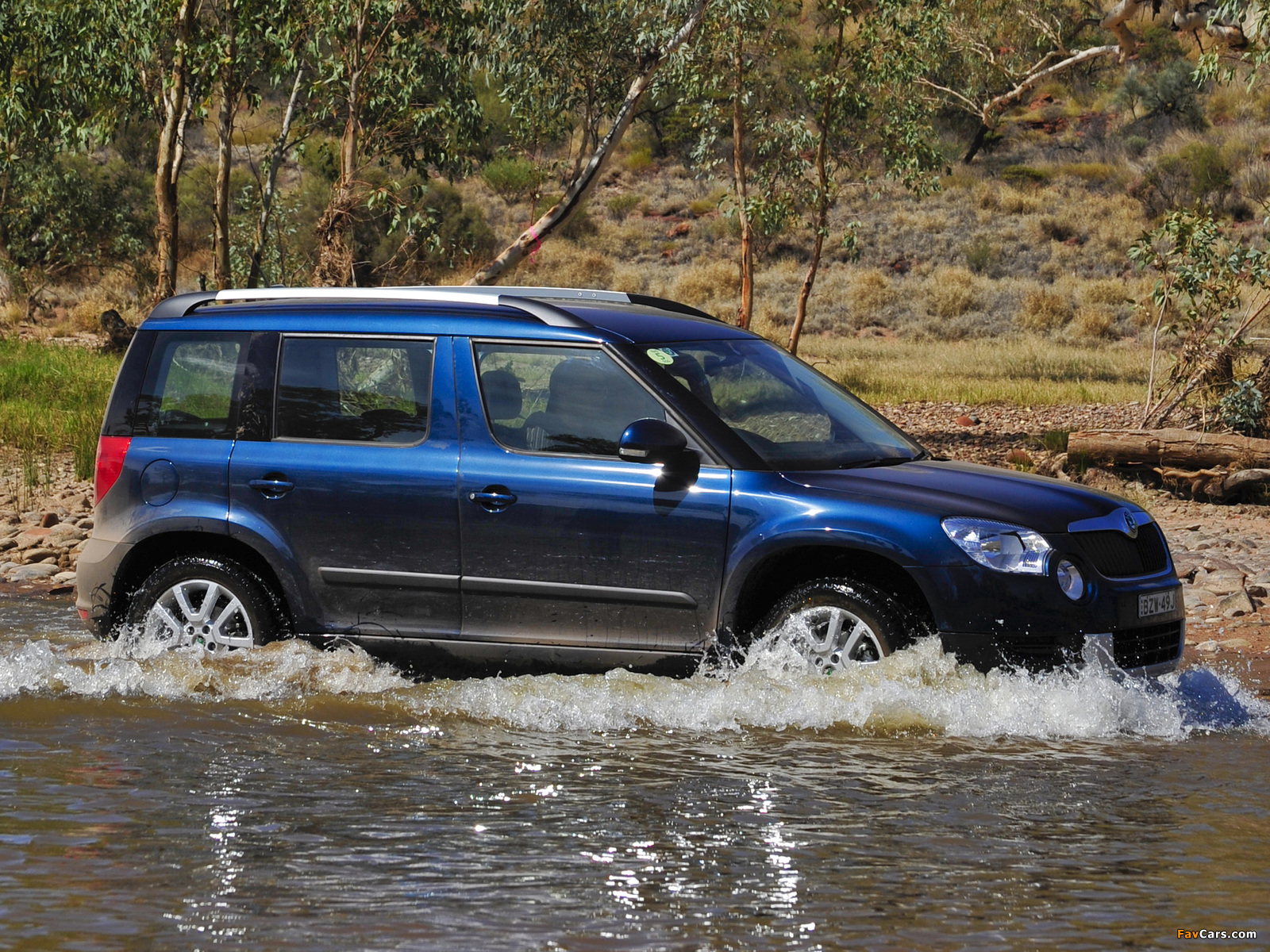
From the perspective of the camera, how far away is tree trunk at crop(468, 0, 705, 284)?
19.9 m

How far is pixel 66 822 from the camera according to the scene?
5.04m

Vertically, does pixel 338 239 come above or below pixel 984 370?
above

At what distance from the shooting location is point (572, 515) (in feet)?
20.6

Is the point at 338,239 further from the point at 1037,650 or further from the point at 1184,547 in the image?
the point at 1037,650

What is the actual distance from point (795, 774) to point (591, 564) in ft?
3.87

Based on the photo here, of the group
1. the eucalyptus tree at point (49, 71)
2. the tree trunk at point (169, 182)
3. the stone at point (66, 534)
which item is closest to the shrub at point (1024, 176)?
the tree trunk at point (169, 182)

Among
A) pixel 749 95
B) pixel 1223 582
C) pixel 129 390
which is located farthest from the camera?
pixel 749 95

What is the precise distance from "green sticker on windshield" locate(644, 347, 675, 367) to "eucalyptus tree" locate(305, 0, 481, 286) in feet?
41.7

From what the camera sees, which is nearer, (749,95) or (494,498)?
(494,498)

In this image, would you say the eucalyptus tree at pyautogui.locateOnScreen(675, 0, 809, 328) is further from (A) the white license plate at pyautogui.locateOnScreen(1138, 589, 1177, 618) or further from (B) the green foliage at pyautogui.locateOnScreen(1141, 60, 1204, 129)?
(B) the green foliage at pyautogui.locateOnScreen(1141, 60, 1204, 129)

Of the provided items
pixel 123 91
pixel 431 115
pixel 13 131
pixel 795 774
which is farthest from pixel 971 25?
pixel 795 774

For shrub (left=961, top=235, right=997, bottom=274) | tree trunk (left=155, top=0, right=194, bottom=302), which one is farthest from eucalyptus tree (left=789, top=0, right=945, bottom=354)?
shrub (left=961, top=235, right=997, bottom=274)

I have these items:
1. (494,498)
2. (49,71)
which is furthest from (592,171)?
(494,498)

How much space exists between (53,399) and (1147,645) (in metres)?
13.7
